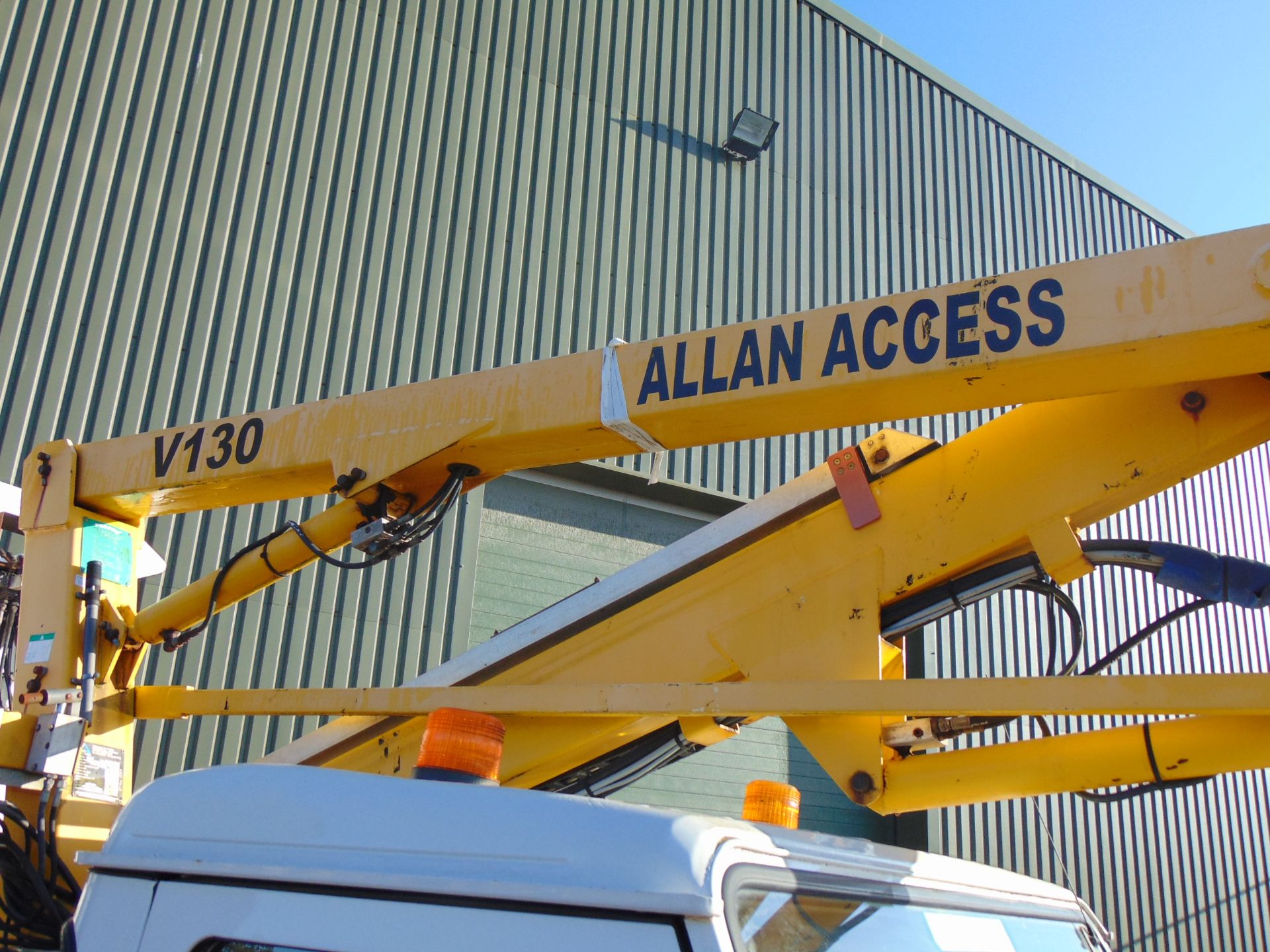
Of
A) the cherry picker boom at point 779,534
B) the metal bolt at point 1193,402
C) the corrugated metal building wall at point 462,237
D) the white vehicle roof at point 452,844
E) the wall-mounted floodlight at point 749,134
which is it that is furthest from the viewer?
the wall-mounted floodlight at point 749,134

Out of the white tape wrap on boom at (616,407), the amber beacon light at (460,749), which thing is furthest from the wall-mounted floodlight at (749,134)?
the amber beacon light at (460,749)

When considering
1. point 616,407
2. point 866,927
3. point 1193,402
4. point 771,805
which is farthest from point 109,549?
point 1193,402

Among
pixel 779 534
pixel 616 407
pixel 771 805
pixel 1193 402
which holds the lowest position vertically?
pixel 771 805

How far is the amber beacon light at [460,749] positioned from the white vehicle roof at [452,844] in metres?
0.44

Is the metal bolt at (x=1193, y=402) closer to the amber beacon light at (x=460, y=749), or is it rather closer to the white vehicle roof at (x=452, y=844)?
the white vehicle roof at (x=452, y=844)

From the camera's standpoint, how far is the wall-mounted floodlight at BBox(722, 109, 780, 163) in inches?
408

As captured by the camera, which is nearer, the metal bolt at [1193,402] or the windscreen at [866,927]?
the windscreen at [866,927]

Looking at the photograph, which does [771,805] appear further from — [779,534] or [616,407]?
[616,407]

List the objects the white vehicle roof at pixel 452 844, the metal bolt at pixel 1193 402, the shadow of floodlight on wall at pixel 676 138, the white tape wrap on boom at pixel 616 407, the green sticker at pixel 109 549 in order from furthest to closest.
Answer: the shadow of floodlight on wall at pixel 676 138 → the green sticker at pixel 109 549 → the white tape wrap on boom at pixel 616 407 → the metal bolt at pixel 1193 402 → the white vehicle roof at pixel 452 844

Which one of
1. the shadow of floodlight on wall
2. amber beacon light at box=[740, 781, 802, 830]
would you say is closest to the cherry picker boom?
amber beacon light at box=[740, 781, 802, 830]

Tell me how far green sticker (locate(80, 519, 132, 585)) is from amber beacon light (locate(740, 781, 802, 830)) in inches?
101

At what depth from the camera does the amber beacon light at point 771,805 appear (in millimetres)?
2852

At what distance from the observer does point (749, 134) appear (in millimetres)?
10406

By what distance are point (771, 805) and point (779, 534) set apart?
0.96 metres
